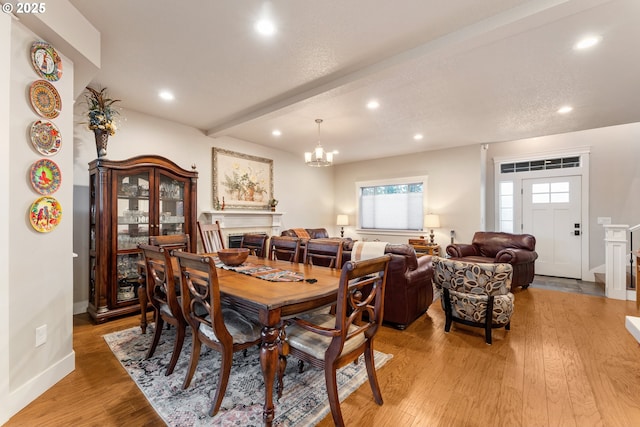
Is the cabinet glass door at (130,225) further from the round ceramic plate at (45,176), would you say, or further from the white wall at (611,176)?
the white wall at (611,176)

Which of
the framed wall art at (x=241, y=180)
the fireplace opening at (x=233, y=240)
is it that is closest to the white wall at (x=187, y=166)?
the framed wall art at (x=241, y=180)

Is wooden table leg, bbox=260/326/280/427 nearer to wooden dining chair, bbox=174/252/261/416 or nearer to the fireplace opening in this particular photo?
wooden dining chair, bbox=174/252/261/416

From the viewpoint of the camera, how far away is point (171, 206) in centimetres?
399

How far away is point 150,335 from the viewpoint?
283 centimetres

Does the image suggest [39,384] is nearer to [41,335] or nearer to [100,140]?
[41,335]

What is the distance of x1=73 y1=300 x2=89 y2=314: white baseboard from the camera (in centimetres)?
339

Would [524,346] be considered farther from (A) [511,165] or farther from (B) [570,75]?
(A) [511,165]

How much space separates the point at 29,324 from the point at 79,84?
2081 mm

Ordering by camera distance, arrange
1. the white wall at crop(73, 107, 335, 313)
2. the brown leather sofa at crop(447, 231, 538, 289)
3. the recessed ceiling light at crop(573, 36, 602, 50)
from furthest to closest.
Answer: the brown leather sofa at crop(447, 231, 538, 289) → the white wall at crop(73, 107, 335, 313) → the recessed ceiling light at crop(573, 36, 602, 50)

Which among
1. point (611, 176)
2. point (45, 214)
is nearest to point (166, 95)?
point (45, 214)

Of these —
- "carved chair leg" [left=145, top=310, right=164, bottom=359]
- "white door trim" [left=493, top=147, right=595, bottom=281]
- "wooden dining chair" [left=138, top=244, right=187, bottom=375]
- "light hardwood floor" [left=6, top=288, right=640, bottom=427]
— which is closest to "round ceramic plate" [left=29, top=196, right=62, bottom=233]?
"wooden dining chair" [left=138, top=244, right=187, bottom=375]

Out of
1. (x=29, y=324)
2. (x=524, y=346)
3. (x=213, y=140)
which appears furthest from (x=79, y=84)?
(x=524, y=346)

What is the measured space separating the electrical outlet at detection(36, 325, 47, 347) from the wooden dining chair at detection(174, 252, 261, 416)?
1.06m

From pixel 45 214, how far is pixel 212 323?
5.00 feet
